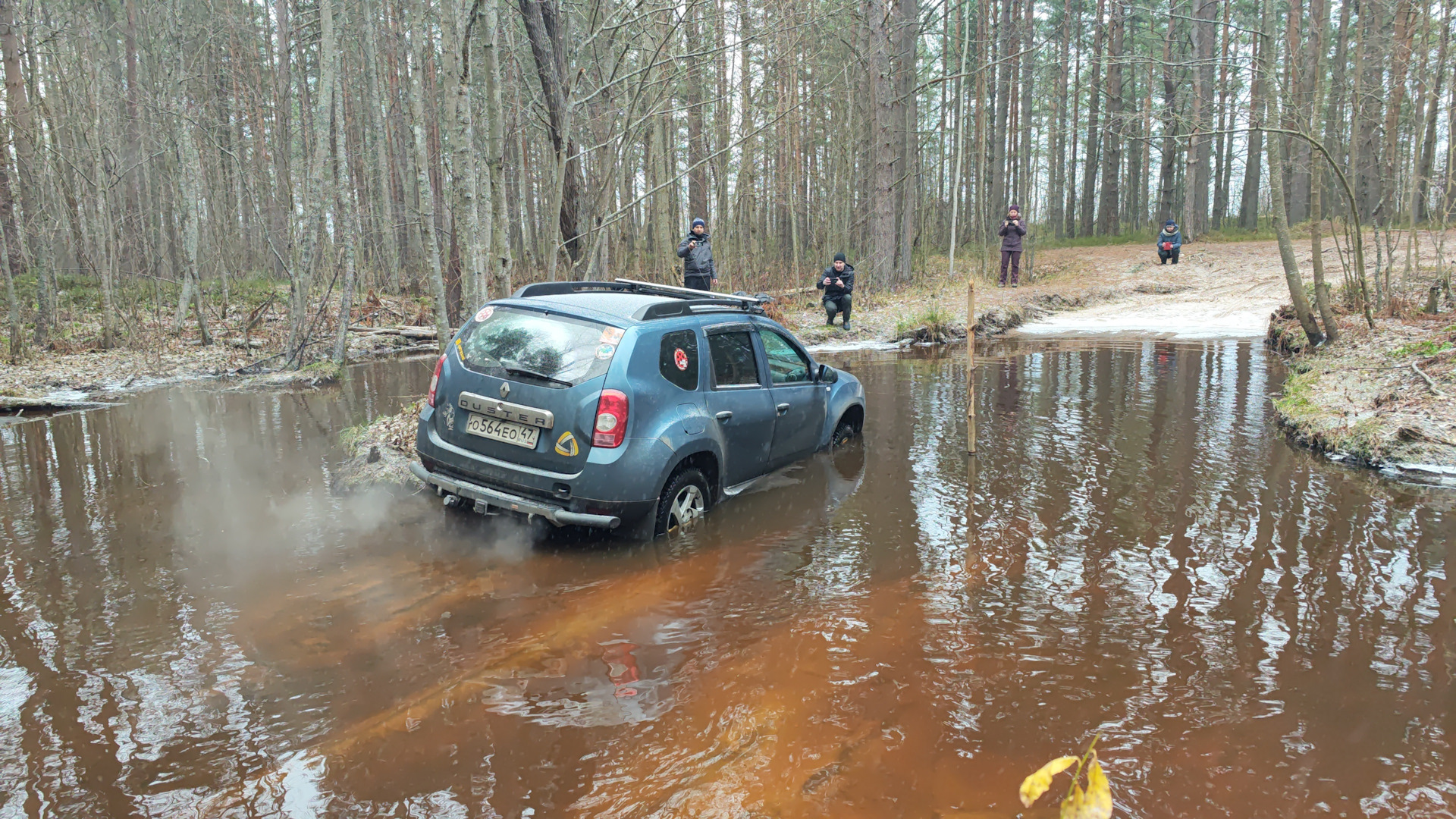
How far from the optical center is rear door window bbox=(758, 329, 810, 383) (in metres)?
7.11

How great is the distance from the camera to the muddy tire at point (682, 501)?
5645 mm

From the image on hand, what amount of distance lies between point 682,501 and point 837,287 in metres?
12.4

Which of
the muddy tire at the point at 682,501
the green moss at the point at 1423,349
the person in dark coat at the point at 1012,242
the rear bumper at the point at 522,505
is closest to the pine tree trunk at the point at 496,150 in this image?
the rear bumper at the point at 522,505

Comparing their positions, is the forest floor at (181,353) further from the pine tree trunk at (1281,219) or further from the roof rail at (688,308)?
the pine tree trunk at (1281,219)

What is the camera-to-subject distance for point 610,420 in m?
5.29

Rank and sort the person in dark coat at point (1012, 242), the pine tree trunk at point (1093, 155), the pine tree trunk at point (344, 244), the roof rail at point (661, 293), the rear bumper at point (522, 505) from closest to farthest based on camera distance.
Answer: the rear bumper at point (522, 505)
the roof rail at point (661, 293)
the pine tree trunk at point (344, 244)
the person in dark coat at point (1012, 242)
the pine tree trunk at point (1093, 155)

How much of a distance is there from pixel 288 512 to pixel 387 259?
18.2 m

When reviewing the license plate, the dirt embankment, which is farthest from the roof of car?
the dirt embankment

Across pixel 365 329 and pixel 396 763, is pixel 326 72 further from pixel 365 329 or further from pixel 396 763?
pixel 396 763

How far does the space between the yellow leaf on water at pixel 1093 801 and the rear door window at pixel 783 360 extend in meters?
5.31

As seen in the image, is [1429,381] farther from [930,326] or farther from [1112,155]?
[1112,155]

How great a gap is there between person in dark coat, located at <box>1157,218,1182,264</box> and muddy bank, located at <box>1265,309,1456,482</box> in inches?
537

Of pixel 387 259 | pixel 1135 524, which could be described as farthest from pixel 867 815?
pixel 387 259

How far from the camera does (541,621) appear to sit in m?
4.55
